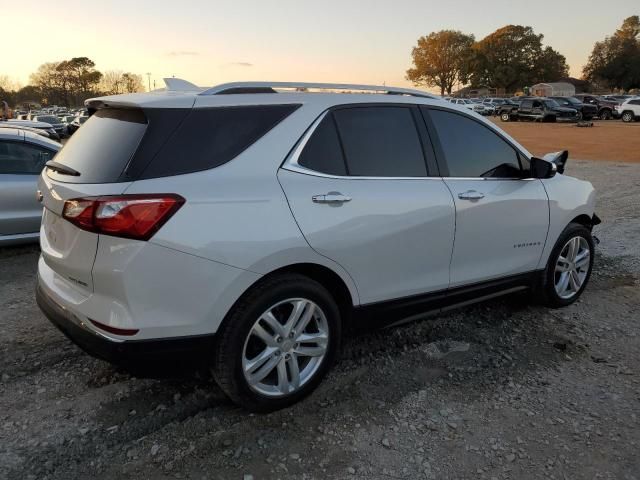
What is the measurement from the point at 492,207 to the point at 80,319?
105 inches

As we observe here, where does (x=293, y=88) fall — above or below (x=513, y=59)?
below

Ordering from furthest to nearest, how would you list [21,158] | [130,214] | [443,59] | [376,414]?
[443,59]
[21,158]
[376,414]
[130,214]

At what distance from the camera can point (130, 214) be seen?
2.41m

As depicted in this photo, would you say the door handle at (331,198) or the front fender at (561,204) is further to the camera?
the front fender at (561,204)

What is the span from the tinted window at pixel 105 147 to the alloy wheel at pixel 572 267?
3.40 meters

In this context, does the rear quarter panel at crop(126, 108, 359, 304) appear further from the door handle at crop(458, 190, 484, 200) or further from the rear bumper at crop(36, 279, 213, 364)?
the door handle at crop(458, 190, 484, 200)

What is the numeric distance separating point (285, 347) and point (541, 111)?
39.6m

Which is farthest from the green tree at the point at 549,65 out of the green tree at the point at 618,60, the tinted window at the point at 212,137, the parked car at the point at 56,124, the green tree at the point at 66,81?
the tinted window at the point at 212,137

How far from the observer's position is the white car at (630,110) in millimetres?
36403

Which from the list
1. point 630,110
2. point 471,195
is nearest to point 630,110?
point 630,110

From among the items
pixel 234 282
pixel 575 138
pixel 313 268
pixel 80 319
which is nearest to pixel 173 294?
pixel 234 282

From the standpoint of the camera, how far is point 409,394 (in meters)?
3.21

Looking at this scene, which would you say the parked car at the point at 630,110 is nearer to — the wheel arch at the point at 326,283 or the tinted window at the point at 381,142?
the tinted window at the point at 381,142

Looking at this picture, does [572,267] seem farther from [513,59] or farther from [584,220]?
[513,59]
